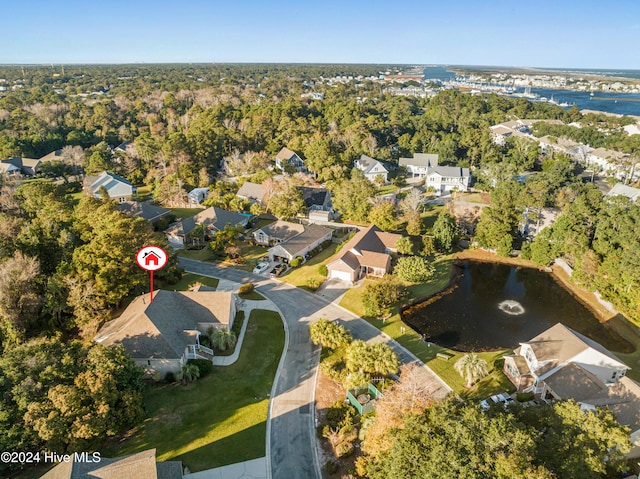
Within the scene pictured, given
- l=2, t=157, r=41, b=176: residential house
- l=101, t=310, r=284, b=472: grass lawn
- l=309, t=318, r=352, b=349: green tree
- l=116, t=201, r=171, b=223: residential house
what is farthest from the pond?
l=2, t=157, r=41, b=176: residential house

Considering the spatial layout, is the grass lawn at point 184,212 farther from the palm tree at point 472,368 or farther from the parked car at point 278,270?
the palm tree at point 472,368

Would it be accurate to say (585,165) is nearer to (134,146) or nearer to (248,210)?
(248,210)

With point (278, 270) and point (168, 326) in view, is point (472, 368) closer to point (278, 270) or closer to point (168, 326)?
point (168, 326)

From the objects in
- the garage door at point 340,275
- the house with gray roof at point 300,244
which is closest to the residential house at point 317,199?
the house with gray roof at point 300,244

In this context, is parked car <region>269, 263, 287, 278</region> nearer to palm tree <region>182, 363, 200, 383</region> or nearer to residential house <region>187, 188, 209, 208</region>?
palm tree <region>182, 363, 200, 383</region>

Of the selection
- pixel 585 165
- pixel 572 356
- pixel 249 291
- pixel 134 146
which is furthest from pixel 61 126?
pixel 585 165

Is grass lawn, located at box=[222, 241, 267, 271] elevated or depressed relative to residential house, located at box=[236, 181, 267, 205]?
depressed
